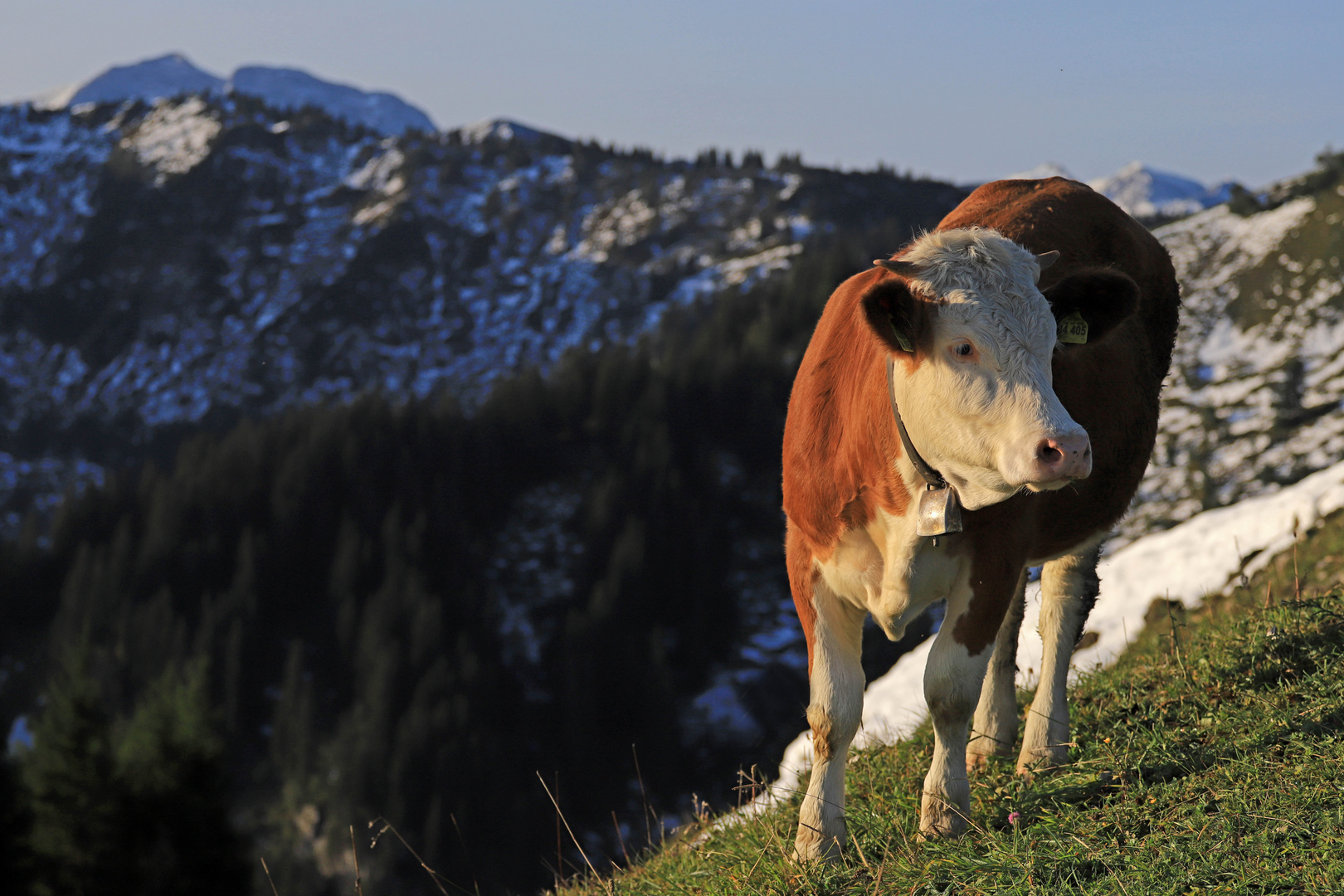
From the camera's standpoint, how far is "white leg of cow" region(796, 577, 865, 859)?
15.1 ft

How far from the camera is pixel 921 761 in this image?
18.7 ft

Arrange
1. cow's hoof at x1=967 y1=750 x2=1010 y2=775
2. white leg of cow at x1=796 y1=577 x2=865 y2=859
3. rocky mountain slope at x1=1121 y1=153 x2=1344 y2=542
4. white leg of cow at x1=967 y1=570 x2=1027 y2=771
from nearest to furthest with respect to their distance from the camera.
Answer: white leg of cow at x1=796 y1=577 x2=865 y2=859 → cow's hoof at x1=967 y1=750 x2=1010 y2=775 → white leg of cow at x1=967 y1=570 x2=1027 y2=771 → rocky mountain slope at x1=1121 y1=153 x2=1344 y2=542

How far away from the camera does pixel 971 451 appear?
3797 millimetres

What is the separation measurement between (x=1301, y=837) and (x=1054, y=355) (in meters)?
2.22

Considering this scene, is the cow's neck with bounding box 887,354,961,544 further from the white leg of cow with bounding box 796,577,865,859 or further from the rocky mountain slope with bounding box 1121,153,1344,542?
the rocky mountain slope with bounding box 1121,153,1344,542

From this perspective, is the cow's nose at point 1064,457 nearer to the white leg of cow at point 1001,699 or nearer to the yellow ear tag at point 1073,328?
the yellow ear tag at point 1073,328

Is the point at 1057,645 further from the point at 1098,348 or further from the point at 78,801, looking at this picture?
the point at 78,801

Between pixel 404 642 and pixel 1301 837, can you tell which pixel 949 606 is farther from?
pixel 404 642

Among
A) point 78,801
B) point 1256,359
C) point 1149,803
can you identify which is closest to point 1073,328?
point 1149,803

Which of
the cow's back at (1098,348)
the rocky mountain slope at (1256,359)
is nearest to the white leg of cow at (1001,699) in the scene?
the cow's back at (1098,348)

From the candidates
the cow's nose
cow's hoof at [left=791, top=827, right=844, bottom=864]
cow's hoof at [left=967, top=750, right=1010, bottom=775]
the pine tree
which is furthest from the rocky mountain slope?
the pine tree

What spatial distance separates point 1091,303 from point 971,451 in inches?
40.4

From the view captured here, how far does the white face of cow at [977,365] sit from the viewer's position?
3.58 m

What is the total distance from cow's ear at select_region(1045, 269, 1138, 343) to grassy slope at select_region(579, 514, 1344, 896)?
188 centimetres
